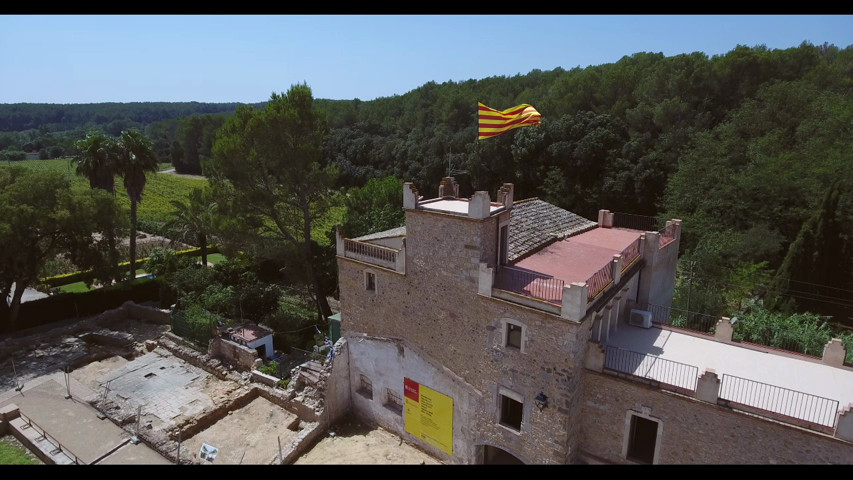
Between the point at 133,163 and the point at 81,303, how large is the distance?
33.6 ft

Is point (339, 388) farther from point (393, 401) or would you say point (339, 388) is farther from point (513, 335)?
point (513, 335)

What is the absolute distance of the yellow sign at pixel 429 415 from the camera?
18.8 m

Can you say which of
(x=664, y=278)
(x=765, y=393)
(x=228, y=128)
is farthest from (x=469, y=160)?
(x=765, y=393)

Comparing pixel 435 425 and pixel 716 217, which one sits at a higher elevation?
pixel 716 217

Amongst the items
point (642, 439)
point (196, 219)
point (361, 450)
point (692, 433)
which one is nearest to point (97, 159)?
point (196, 219)

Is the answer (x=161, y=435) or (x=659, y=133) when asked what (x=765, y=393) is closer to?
(x=161, y=435)

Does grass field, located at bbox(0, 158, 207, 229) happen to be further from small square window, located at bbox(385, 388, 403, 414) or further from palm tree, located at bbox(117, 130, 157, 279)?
small square window, located at bbox(385, 388, 403, 414)

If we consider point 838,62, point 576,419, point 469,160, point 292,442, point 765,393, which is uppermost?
point 838,62

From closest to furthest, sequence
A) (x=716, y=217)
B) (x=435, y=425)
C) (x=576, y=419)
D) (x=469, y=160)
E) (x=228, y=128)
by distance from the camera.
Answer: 1. (x=576, y=419)
2. (x=435, y=425)
3. (x=228, y=128)
4. (x=716, y=217)
5. (x=469, y=160)

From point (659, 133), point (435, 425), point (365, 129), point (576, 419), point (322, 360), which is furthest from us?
point (365, 129)

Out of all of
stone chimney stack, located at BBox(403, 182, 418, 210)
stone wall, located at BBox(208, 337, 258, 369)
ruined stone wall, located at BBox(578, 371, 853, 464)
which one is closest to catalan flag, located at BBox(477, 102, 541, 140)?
stone chimney stack, located at BBox(403, 182, 418, 210)

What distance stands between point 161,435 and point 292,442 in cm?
553

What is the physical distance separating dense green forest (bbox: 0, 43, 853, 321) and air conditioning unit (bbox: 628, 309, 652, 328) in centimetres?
888

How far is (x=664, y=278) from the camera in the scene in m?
22.2
